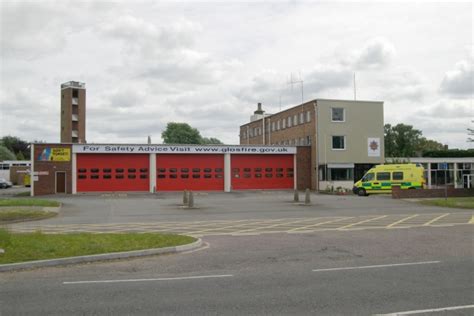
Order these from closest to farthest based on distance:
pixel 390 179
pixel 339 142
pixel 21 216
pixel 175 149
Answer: pixel 21 216, pixel 390 179, pixel 175 149, pixel 339 142

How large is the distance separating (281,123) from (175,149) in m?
16.9

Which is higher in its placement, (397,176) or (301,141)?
(301,141)

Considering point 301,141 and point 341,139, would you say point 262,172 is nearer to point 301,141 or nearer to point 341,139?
point 301,141

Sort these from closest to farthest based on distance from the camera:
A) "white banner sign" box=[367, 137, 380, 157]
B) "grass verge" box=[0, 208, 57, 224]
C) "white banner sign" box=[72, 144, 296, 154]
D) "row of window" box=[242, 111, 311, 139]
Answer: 1. "grass verge" box=[0, 208, 57, 224]
2. "white banner sign" box=[72, 144, 296, 154]
3. "white banner sign" box=[367, 137, 380, 157]
4. "row of window" box=[242, 111, 311, 139]

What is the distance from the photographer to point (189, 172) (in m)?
45.8

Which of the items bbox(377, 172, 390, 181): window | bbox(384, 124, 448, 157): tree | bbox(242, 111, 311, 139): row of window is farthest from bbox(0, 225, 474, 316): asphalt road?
bbox(384, 124, 448, 157): tree

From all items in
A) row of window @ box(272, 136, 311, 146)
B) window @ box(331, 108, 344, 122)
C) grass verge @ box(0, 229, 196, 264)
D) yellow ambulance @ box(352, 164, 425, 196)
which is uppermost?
window @ box(331, 108, 344, 122)

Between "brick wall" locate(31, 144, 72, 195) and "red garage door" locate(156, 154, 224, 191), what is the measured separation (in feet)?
24.4

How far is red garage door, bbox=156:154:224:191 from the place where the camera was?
4516 cm

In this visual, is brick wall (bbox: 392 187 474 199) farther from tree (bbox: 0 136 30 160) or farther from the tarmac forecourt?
tree (bbox: 0 136 30 160)

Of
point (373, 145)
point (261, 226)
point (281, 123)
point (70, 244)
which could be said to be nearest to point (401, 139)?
point (281, 123)

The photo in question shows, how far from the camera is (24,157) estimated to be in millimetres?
113188

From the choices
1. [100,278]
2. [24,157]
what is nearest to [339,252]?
[100,278]

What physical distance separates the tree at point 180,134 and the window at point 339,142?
63847mm
